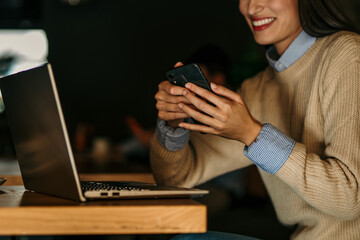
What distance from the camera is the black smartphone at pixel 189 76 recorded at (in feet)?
3.35

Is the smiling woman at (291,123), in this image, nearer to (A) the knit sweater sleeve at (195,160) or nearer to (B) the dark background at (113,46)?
(A) the knit sweater sleeve at (195,160)

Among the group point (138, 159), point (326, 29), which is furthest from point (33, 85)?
point (138, 159)

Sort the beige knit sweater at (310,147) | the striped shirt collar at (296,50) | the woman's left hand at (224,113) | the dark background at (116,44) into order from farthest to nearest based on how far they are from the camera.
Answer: the dark background at (116,44), the striped shirt collar at (296,50), the beige knit sweater at (310,147), the woman's left hand at (224,113)

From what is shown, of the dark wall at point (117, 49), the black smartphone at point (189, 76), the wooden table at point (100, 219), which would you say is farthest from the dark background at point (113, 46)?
the wooden table at point (100, 219)

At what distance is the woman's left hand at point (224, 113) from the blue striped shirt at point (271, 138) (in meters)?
0.03

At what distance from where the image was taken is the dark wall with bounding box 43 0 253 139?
5.28 meters

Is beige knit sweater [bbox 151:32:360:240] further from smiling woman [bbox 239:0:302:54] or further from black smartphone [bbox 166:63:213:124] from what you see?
black smartphone [bbox 166:63:213:124]

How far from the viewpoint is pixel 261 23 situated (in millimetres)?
1506

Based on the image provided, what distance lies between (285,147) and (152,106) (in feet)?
14.1

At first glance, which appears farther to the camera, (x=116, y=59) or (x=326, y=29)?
(x=116, y=59)

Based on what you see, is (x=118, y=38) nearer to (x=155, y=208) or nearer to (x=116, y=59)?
(x=116, y=59)

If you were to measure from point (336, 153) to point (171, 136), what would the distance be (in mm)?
443

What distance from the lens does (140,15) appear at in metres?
5.32

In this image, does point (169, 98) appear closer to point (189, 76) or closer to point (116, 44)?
point (189, 76)
